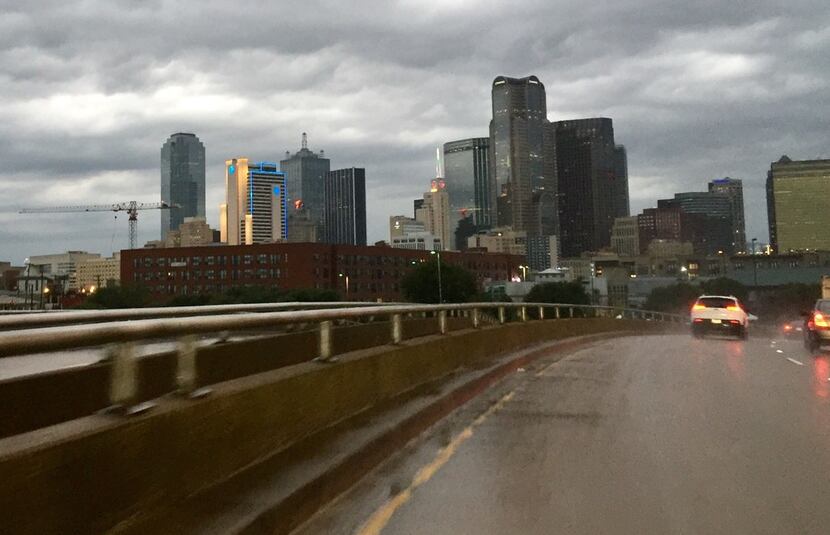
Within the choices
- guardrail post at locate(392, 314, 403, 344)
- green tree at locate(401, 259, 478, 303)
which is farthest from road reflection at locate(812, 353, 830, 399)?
green tree at locate(401, 259, 478, 303)

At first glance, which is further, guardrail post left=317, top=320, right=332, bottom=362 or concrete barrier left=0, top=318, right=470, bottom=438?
guardrail post left=317, top=320, right=332, bottom=362

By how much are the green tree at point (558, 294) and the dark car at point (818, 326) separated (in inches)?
3677

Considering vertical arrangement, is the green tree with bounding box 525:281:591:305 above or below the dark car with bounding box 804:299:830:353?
above

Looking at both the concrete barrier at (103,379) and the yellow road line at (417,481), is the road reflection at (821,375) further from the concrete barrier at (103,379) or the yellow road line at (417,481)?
the concrete barrier at (103,379)

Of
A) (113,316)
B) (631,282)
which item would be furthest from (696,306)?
(631,282)

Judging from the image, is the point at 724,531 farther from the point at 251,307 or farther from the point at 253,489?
the point at 251,307

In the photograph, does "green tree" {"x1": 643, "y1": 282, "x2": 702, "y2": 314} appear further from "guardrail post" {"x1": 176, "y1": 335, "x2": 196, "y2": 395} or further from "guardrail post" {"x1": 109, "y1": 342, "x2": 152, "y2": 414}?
"guardrail post" {"x1": 109, "y1": 342, "x2": 152, "y2": 414}

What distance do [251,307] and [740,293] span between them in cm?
13605

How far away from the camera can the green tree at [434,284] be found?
12444 cm

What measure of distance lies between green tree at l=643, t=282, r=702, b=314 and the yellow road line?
401ft

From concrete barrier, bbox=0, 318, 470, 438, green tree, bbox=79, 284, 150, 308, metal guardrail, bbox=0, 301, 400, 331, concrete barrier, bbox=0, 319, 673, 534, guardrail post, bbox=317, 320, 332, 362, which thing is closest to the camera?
concrete barrier, bbox=0, 319, 673, 534

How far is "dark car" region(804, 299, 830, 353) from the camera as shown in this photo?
21.9m

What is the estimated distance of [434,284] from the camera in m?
125

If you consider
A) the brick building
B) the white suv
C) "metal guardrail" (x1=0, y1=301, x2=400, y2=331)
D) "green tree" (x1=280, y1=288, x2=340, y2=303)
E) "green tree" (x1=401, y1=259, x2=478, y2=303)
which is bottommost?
the white suv
